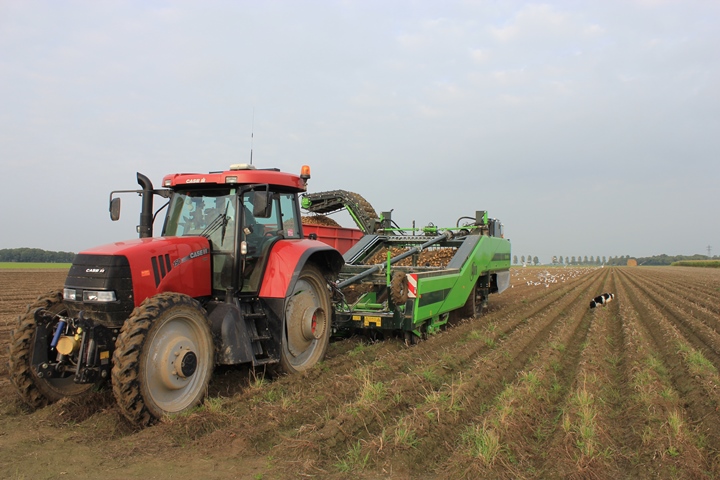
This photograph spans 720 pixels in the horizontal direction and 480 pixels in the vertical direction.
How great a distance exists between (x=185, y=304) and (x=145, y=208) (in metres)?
1.64

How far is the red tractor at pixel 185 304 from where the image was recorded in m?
3.95

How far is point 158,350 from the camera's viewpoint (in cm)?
406

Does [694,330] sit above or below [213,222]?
below

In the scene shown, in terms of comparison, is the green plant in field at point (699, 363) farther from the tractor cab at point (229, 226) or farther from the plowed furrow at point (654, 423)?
the tractor cab at point (229, 226)

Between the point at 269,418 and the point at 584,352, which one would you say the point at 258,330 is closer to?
the point at 269,418

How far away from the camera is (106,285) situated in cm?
405

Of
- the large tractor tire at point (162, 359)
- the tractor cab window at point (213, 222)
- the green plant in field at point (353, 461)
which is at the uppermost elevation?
the tractor cab window at point (213, 222)

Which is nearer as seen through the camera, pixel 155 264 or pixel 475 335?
pixel 155 264

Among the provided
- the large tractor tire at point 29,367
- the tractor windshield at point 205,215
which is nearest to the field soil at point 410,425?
the large tractor tire at point 29,367

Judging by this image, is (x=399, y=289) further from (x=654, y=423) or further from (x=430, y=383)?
(x=654, y=423)

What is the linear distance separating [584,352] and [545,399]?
2.47 meters

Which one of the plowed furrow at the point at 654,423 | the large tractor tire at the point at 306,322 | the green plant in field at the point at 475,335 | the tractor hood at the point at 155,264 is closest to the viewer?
the plowed furrow at the point at 654,423

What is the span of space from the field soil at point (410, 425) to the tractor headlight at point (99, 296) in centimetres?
97

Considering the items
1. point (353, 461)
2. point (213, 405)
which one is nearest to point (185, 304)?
point (213, 405)
